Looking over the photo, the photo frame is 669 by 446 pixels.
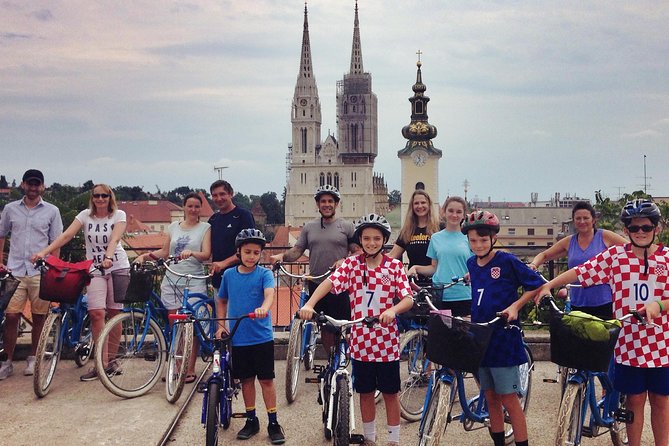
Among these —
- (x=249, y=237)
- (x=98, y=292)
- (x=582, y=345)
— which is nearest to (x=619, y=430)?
(x=582, y=345)

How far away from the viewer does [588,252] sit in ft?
17.1

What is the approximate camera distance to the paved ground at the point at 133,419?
5.09m

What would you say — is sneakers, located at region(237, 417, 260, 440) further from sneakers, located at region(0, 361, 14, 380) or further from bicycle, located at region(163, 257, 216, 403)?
sneakers, located at region(0, 361, 14, 380)

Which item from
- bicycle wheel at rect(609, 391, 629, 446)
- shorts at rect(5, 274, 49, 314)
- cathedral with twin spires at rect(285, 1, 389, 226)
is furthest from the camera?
cathedral with twin spires at rect(285, 1, 389, 226)

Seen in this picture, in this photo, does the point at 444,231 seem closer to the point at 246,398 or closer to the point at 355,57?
the point at 246,398

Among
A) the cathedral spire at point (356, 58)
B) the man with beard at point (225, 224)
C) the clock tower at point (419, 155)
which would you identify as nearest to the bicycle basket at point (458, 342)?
the man with beard at point (225, 224)

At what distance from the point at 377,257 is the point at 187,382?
2.77 metres

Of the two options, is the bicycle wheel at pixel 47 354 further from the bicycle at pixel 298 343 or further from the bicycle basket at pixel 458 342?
the bicycle basket at pixel 458 342

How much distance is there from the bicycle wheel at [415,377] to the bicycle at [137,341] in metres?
2.13

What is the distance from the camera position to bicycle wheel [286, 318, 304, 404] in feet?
19.4

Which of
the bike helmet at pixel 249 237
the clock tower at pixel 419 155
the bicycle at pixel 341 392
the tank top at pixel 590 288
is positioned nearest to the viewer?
the bicycle at pixel 341 392

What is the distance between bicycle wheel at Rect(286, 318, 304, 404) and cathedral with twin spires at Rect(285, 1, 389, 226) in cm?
11157

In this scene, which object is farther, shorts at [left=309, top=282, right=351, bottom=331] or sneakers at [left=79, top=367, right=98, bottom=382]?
sneakers at [left=79, top=367, right=98, bottom=382]

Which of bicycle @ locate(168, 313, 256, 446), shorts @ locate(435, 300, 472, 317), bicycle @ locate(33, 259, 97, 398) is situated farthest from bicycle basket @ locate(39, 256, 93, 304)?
shorts @ locate(435, 300, 472, 317)
